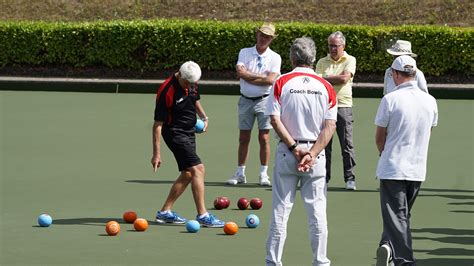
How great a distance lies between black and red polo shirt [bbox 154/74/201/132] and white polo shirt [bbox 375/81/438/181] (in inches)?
89.5

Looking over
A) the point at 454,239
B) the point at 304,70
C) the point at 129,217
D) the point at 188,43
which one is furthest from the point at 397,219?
the point at 188,43

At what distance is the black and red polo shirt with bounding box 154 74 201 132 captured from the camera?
9016 millimetres

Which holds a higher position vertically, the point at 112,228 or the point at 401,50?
the point at 401,50

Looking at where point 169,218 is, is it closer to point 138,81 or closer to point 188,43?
point 138,81

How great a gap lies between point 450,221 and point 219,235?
2.06 meters

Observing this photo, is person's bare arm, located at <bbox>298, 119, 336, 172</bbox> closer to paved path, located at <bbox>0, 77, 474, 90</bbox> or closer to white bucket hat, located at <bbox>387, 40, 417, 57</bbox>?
white bucket hat, located at <bbox>387, 40, 417, 57</bbox>

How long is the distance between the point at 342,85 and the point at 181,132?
246cm

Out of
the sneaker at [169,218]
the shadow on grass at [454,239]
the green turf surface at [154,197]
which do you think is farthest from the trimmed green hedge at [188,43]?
the shadow on grass at [454,239]

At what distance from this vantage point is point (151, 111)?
58.2 ft

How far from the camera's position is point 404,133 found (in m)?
7.23

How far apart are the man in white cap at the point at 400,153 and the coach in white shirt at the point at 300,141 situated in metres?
0.41

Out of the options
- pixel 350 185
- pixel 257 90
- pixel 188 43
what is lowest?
pixel 350 185

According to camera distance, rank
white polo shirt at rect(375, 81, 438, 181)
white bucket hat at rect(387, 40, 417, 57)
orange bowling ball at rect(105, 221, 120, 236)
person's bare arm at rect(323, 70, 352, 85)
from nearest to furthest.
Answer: white polo shirt at rect(375, 81, 438, 181), white bucket hat at rect(387, 40, 417, 57), orange bowling ball at rect(105, 221, 120, 236), person's bare arm at rect(323, 70, 352, 85)

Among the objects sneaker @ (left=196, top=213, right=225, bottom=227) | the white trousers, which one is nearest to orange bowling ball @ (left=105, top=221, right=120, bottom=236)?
sneaker @ (left=196, top=213, right=225, bottom=227)
